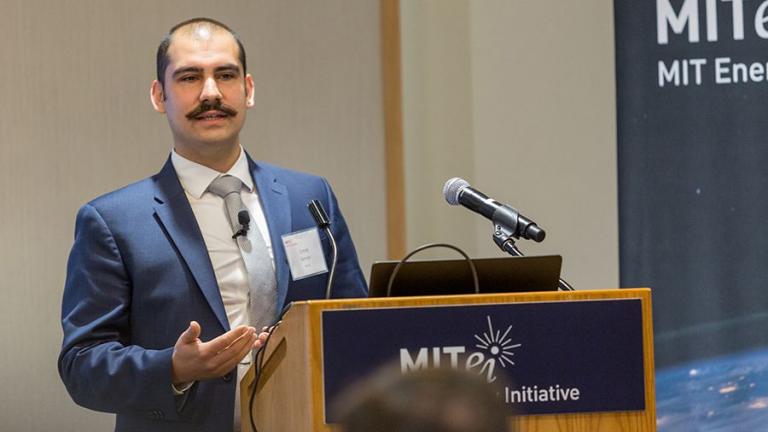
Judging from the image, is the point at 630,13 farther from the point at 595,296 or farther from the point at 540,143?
the point at 595,296

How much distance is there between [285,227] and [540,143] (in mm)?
2082

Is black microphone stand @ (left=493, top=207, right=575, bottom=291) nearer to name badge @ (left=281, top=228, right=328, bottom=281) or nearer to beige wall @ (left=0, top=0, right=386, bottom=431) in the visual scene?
name badge @ (left=281, top=228, right=328, bottom=281)

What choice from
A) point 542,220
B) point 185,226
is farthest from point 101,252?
point 542,220

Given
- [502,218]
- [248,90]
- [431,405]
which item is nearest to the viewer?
[431,405]

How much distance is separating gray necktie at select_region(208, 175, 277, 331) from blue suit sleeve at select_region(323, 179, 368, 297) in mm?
194

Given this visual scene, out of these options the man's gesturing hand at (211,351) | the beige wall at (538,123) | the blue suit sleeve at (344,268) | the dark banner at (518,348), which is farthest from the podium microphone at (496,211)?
the beige wall at (538,123)

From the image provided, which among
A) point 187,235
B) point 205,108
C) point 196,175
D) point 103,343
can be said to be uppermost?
point 205,108

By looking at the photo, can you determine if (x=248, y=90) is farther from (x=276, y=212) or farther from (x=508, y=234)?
(x=508, y=234)

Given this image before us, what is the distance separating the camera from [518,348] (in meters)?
1.73

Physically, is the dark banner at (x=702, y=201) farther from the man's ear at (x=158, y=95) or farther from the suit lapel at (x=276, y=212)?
the man's ear at (x=158, y=95)

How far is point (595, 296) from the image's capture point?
1.76 metres

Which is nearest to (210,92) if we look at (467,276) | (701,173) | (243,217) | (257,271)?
(243,217)

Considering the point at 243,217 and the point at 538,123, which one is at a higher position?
the point at 538,123

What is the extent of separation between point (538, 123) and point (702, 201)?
0.72 metres
